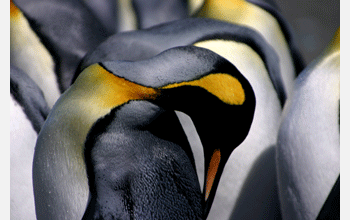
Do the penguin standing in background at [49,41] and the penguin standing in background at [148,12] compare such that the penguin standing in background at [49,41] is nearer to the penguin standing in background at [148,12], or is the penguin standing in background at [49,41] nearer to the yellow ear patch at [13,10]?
the yellow ear patch at [13,10]

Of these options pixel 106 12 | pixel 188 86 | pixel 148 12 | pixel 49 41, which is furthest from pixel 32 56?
pixel 188 86

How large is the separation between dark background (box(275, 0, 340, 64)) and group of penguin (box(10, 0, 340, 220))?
0.17m

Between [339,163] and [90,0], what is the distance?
733 mm

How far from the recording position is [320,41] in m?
1.01

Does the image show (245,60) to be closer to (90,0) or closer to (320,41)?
(320,41)

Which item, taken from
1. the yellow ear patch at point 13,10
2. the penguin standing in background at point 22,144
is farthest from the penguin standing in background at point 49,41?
the penguin standing in background at point 22,144

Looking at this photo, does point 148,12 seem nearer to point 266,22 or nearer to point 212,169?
point 266,22

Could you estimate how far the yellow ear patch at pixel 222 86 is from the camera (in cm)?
51

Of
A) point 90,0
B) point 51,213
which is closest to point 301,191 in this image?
point 51,213

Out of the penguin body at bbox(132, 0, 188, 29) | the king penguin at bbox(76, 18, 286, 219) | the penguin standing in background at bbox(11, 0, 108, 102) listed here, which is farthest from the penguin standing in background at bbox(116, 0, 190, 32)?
the king penguin at bbox(76, 18, 286, 219)

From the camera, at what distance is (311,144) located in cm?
60

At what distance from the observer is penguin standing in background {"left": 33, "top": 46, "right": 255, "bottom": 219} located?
0.50m

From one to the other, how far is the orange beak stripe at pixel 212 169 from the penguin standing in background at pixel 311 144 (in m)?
0.13

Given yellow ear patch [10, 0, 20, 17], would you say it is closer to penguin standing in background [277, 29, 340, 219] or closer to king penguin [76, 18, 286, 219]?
king penguin [76, 18, 286, 219]
